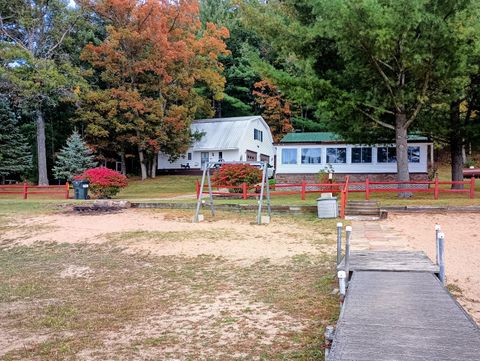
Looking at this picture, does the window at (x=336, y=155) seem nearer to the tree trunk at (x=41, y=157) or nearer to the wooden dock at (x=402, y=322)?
the tree trunk at (x=41, y=157)

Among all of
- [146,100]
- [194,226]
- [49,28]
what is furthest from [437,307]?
[49,28]

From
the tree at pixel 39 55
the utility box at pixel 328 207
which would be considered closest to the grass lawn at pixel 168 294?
the utility box at pixel 328 207

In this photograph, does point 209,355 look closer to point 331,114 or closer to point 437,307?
point 437,307

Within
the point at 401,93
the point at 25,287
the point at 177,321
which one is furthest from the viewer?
the point at 401,93

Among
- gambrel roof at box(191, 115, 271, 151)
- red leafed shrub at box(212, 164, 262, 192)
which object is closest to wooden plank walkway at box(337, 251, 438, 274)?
red leafed shrub at box(212, 164, 262, 192)

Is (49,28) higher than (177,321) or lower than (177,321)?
higher

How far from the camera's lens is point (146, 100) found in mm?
34344

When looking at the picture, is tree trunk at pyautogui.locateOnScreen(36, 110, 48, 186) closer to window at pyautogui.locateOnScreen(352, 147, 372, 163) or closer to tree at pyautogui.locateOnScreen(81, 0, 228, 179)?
tree at pyautogui.locateOnScreen(81, 0, 228, 179)

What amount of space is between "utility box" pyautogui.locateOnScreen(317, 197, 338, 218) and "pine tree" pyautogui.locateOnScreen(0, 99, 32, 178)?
25.8 meters

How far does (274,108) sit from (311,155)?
17.7m

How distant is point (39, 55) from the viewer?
32.0m

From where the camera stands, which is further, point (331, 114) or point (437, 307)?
point (331, 114)

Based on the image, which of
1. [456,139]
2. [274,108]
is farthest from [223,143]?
[456,139]

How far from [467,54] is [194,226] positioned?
1205cm
